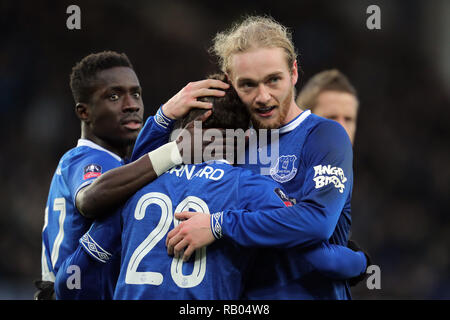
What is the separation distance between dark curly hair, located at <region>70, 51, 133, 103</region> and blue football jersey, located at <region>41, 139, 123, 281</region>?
32 cm

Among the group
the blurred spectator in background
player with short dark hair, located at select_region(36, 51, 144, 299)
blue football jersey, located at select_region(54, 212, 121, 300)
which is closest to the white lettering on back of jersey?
blue football jersey, located at select_region(54, 212, 121, 300)

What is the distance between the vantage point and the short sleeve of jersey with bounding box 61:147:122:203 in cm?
295

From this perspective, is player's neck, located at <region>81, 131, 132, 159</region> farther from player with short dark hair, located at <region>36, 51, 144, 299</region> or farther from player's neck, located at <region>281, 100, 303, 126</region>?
player's neck, located at <region>281, 100, 303, 126</region>

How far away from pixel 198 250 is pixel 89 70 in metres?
1.60

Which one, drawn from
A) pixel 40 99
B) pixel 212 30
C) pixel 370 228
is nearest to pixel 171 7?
pixel 212 30

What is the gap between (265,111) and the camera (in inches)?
108

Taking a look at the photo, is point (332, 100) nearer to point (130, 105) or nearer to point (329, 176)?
point (130, 105)

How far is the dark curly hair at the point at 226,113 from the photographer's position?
99.3 inches

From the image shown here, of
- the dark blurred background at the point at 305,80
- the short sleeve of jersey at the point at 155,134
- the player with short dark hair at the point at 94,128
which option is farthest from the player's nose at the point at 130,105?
the dark blurred background at the point at 305,80

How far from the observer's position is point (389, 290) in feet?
25.8

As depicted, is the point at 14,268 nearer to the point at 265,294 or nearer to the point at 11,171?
the point at 11,171

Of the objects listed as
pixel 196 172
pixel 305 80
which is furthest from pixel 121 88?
pixel 305 80

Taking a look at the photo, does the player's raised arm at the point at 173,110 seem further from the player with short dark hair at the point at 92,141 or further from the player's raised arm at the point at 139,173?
the player's raised arm at the point at 139,173
